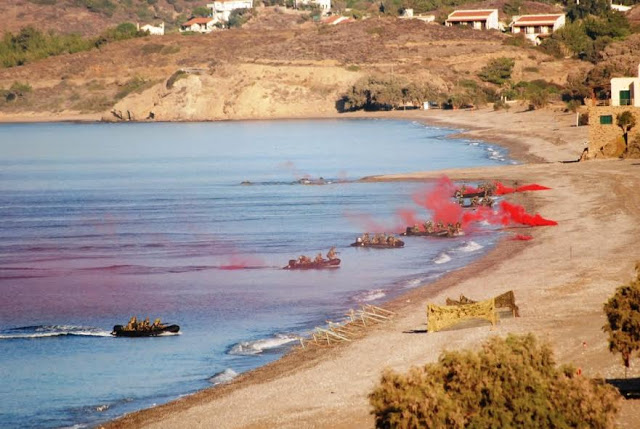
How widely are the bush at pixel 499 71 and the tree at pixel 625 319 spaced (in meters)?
140

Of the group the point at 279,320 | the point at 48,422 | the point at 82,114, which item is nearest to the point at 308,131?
the point at 82,114

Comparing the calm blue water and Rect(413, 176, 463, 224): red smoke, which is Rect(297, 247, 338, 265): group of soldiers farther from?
Rect(413, 176, 463, 224): red smoke

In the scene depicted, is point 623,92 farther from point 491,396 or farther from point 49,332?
point 491,396

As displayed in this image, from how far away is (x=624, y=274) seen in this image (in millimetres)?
33812

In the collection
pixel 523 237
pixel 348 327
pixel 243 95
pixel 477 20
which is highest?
pixel 477 20

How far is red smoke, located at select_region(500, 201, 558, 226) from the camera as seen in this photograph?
48.3 meters

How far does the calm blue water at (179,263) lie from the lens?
28891 millimetres

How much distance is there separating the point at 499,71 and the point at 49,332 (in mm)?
132013

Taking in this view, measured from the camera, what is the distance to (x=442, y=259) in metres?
43.4

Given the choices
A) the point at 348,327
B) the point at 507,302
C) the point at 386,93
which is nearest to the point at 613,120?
the point at 507,302

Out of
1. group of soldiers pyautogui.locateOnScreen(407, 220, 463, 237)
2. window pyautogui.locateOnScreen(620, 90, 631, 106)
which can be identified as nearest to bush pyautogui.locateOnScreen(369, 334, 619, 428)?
group of soldiers pyautogui.locateOnScreen(407, 220, 463, 237)

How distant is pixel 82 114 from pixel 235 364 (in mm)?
163309

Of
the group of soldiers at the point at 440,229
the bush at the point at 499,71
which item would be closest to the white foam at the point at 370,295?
the group of soldiers at the point at 440,229

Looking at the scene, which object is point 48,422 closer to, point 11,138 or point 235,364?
point 235,364
